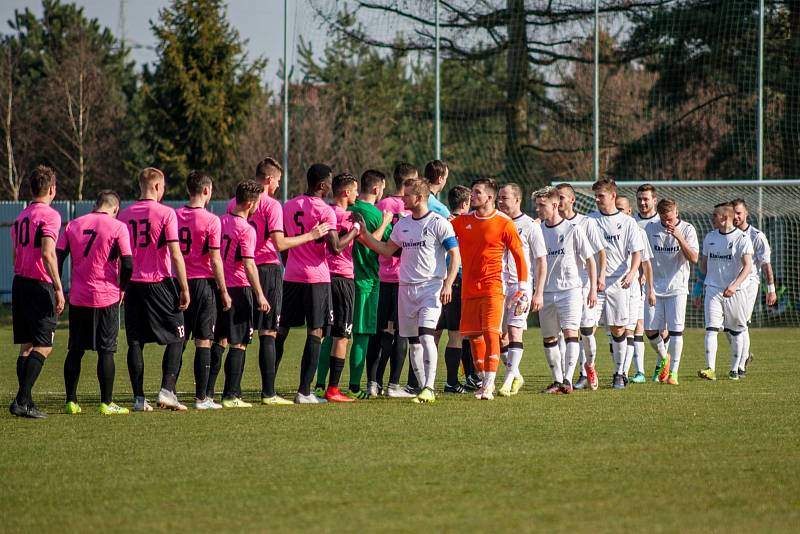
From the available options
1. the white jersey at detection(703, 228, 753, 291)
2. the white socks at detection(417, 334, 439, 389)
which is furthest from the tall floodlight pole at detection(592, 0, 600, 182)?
the white socks at detection(417, 334, 439, 389)

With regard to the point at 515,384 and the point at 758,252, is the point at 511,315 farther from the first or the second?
the point at 758,252

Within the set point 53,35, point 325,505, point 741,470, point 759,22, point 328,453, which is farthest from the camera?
point 53,35

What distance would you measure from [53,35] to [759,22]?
3863 centimetres

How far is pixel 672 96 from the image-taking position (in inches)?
1029

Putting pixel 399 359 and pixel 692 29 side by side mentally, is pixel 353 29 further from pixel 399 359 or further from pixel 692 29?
pixel 399 359

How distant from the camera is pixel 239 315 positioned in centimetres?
1037

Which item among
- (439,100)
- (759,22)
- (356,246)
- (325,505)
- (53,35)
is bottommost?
(325,505)

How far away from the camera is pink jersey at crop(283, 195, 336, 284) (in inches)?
415

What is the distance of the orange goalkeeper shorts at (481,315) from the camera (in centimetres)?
1054

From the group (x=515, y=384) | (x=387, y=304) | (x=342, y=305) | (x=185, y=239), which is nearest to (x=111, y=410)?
(x=185, y=239)

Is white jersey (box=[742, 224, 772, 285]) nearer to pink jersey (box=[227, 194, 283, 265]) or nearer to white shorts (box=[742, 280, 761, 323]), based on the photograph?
white shorts (box=[742, 280, 761, 323])

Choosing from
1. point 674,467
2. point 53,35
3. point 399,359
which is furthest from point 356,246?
point 53,35

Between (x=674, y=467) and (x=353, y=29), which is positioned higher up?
(x=353, y=29)

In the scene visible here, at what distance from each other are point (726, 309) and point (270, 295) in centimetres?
633
